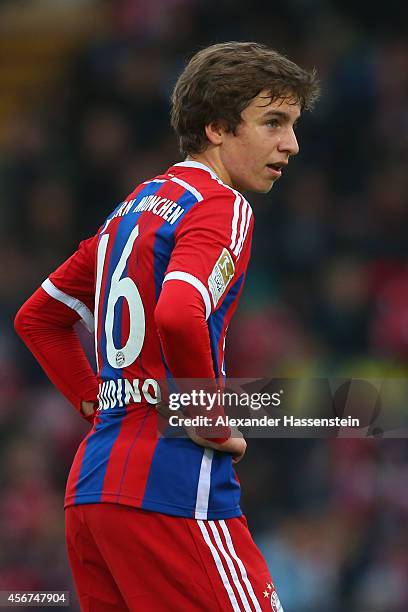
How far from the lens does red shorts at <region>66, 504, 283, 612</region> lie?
88.8 inches

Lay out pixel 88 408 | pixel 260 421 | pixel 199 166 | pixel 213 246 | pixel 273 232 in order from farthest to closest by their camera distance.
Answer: pixel 273 232 < pixel 88 408 < pixel 260 421 < pixel 199 166 < pixel 213 246

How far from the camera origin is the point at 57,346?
281cm

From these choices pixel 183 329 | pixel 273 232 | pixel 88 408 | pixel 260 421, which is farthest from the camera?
pixel 273 232

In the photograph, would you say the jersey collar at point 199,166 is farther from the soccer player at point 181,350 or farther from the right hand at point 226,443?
the right hand at point 226,443

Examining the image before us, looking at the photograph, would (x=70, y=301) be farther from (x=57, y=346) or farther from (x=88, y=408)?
(x=88, y=408)

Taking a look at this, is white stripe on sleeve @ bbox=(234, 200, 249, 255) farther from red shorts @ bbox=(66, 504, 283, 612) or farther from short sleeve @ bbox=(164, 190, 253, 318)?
red shorts @ bbox=(66, 504, 283, 612)

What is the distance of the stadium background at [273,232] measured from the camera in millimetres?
5805

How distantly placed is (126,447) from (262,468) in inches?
154

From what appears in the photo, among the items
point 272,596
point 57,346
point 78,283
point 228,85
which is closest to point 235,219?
point 228,85

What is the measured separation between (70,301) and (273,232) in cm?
444

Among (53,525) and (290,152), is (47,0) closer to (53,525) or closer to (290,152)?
(53,525)

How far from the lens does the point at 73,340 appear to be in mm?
2842

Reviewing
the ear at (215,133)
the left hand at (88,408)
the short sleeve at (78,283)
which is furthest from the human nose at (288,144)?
the left hand at (88,408)

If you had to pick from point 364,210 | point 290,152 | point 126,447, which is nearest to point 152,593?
point 126,447
